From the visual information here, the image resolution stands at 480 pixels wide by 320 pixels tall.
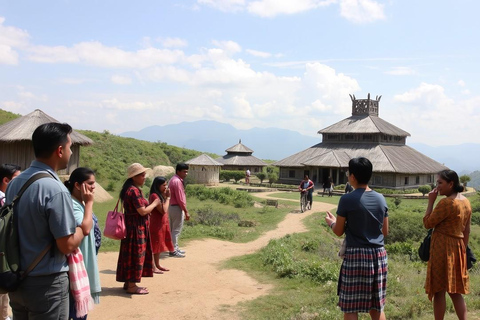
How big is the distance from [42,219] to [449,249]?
174 inches

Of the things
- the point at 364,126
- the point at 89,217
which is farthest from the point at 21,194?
the point at 364,126

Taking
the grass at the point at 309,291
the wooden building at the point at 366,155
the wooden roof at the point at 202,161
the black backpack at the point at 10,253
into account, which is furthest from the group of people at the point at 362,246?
the wooden building at the point at 366,155

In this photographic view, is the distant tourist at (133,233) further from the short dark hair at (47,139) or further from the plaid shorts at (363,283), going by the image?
the plaid shorts at (363,283)

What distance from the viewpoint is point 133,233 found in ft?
22.5

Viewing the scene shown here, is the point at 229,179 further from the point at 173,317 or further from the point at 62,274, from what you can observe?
the point at 62,274

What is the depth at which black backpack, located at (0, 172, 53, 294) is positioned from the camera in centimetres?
310

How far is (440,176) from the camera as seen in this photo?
5.30 m

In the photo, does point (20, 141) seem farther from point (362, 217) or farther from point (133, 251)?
point (362, 217)

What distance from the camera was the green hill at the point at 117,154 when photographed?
1348 inches

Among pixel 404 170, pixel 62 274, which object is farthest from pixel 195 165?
pixel 62 274

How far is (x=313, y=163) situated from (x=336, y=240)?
22.4 m

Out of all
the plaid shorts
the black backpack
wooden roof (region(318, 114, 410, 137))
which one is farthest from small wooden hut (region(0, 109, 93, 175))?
wooden roof (region(318, 114, 410, 137))

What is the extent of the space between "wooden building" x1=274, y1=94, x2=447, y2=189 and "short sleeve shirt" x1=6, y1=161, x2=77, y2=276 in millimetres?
33432

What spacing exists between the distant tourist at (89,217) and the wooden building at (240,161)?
40148 millimetres
